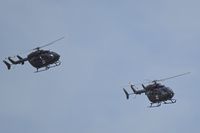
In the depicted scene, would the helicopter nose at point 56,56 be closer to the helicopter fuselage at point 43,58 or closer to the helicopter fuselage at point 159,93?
the helicopter fuselage at point 43,58

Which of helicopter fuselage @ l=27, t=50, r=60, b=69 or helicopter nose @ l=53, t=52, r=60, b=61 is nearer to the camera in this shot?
helicopter fuselage @ l=27, t=50, r=60, b=69

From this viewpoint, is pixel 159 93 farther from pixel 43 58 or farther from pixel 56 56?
pixel 43 58

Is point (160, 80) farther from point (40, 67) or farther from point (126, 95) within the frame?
point (40, 67)

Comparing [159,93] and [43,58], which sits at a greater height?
[43,58]

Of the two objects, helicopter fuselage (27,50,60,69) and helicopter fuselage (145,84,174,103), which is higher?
helicopter fuselage (27,50,60,69)

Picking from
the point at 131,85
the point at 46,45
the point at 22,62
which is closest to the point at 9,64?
the point at 22,62

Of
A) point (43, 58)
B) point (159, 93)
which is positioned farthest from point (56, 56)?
point (159, 93)

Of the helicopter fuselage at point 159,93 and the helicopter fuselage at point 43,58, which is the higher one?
the helicopter fuselage at point 43,58

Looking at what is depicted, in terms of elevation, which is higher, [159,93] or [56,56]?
[56,56]

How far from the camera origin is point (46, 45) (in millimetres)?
80375

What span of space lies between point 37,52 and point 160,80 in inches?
590

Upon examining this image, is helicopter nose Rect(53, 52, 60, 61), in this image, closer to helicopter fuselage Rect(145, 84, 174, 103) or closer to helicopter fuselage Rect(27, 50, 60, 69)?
helicopter fuselage Rect(27, 50, 60, 69)

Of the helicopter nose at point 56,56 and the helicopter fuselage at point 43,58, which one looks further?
the helicopter nose at point 56,56

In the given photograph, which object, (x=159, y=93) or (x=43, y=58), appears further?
(x=159, y=93)
